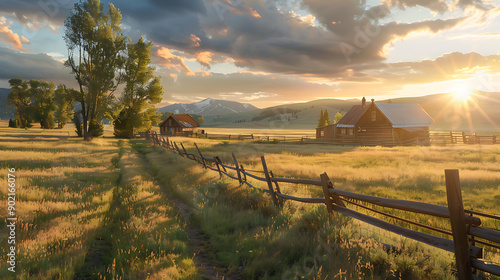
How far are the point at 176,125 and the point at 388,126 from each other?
52049 millimetres

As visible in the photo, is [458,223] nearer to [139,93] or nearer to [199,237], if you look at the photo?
[199,237]

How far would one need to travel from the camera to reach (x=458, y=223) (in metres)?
3.48

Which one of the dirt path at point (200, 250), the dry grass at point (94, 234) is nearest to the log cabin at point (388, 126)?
the dirt path at point (200, 250)

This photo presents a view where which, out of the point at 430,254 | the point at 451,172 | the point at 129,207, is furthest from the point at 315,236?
the point at 129,207

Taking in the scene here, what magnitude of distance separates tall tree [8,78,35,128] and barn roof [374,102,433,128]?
78876 millimetres

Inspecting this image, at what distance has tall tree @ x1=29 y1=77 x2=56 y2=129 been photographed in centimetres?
6456

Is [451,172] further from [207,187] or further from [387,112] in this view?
[387,112]

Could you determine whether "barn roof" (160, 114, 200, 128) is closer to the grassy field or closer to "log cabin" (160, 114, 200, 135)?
"log cabin" (160, 114, 200, 135)

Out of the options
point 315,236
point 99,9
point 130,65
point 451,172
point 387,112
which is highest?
point 99,9

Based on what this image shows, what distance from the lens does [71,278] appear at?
4.36 metres

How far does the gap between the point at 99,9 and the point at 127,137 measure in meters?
22.6

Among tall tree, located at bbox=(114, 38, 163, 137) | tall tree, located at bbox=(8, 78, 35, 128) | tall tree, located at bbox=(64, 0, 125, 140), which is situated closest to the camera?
tall tree, located at bbox=(64, 0, 125, 140)

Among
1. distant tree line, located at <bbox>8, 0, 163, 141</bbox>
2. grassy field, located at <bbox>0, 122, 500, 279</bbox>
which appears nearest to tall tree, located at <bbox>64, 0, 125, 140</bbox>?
distant tree line, located at <bbox>8, 0, 163, 141</bbox>

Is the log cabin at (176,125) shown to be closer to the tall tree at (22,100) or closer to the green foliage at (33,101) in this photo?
the green foliage at (33,101)
